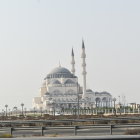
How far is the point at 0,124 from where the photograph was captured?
3238 centimetres

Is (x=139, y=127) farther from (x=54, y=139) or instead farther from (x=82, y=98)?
(x=82, y=98)

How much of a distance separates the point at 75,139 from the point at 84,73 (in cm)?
15401

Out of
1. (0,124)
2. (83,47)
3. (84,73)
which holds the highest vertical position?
(83,47)

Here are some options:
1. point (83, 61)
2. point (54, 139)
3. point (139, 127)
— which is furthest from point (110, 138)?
point (83, 61)

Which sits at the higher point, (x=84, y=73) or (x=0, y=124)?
(x=84, y=73)

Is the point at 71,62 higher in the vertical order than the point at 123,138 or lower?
higher

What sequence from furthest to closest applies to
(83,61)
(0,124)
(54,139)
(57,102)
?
(57,102) < (83,61) < (0,124) < (54,139)

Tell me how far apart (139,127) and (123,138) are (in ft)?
54.1

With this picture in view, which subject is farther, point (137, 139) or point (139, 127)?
point (139, 127)

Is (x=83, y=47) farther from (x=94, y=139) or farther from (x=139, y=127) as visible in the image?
(x=94, y=139)

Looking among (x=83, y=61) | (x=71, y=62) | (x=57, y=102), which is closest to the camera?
(x=83, y=61)

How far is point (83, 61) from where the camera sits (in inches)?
6230

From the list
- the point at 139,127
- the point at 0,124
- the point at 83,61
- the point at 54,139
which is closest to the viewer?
the point at 54,139

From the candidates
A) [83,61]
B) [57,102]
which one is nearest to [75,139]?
[83,61]
